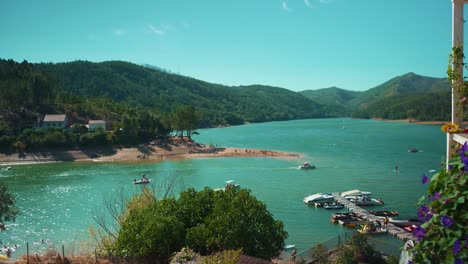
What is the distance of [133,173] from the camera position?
212ft

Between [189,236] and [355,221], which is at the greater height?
[189,236]

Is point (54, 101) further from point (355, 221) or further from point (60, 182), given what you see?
point (355, 221)

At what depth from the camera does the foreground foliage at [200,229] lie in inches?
590

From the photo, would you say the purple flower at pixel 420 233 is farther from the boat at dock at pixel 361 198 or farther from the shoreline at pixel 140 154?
the shoreline at pixel 140 154

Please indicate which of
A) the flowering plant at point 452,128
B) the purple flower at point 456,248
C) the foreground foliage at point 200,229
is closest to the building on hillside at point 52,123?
the foreground foliage at point 200,229

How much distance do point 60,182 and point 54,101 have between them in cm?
5806

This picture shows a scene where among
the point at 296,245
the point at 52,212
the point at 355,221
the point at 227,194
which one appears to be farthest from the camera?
the point at 52,212

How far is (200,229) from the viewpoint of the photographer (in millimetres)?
15383

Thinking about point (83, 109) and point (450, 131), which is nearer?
point (450, 131)

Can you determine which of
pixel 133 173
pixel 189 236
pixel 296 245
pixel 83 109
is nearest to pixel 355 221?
pixel 296 245

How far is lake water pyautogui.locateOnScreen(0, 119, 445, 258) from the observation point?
3456 cm

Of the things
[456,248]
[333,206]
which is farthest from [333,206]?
[456,248]

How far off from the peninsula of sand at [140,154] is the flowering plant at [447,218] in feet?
242

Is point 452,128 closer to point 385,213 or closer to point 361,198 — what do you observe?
point 385,213
